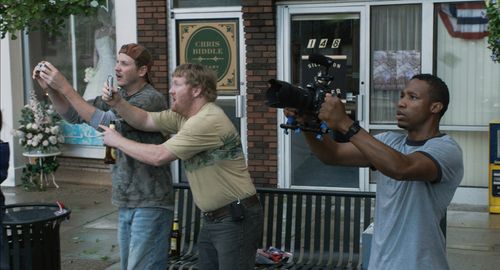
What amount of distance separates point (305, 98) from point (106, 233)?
17.8 ft

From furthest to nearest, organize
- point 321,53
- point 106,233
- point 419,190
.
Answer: point 321,53
point 106,233
point 419,190

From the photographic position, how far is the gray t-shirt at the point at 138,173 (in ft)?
13.7

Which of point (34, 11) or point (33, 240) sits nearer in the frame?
point (33, 240)

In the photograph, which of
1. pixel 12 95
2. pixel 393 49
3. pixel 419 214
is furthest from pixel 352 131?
pixel 12 95

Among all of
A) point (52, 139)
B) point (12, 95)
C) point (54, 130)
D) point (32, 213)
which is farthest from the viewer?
point (12, 95)

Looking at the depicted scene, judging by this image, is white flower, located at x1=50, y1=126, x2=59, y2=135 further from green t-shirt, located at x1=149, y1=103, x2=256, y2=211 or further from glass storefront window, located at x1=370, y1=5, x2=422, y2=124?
green t-shirt, located at x1=149, y1=103, x2=256, y2=211

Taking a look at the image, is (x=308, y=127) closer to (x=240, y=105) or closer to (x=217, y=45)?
(x=240, y=105)

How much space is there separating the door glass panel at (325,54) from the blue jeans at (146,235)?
15.5 ft

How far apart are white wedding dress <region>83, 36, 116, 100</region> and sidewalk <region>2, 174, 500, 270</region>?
4.96ft

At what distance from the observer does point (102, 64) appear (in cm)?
1030

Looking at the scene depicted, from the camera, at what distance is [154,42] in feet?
31.4

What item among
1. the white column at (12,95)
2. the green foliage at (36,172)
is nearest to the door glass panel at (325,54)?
the green foliage at (36,172)

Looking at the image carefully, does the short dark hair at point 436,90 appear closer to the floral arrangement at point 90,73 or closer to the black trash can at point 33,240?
the black trash can at point 33,240

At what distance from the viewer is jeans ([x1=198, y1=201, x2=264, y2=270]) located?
3.79 m
